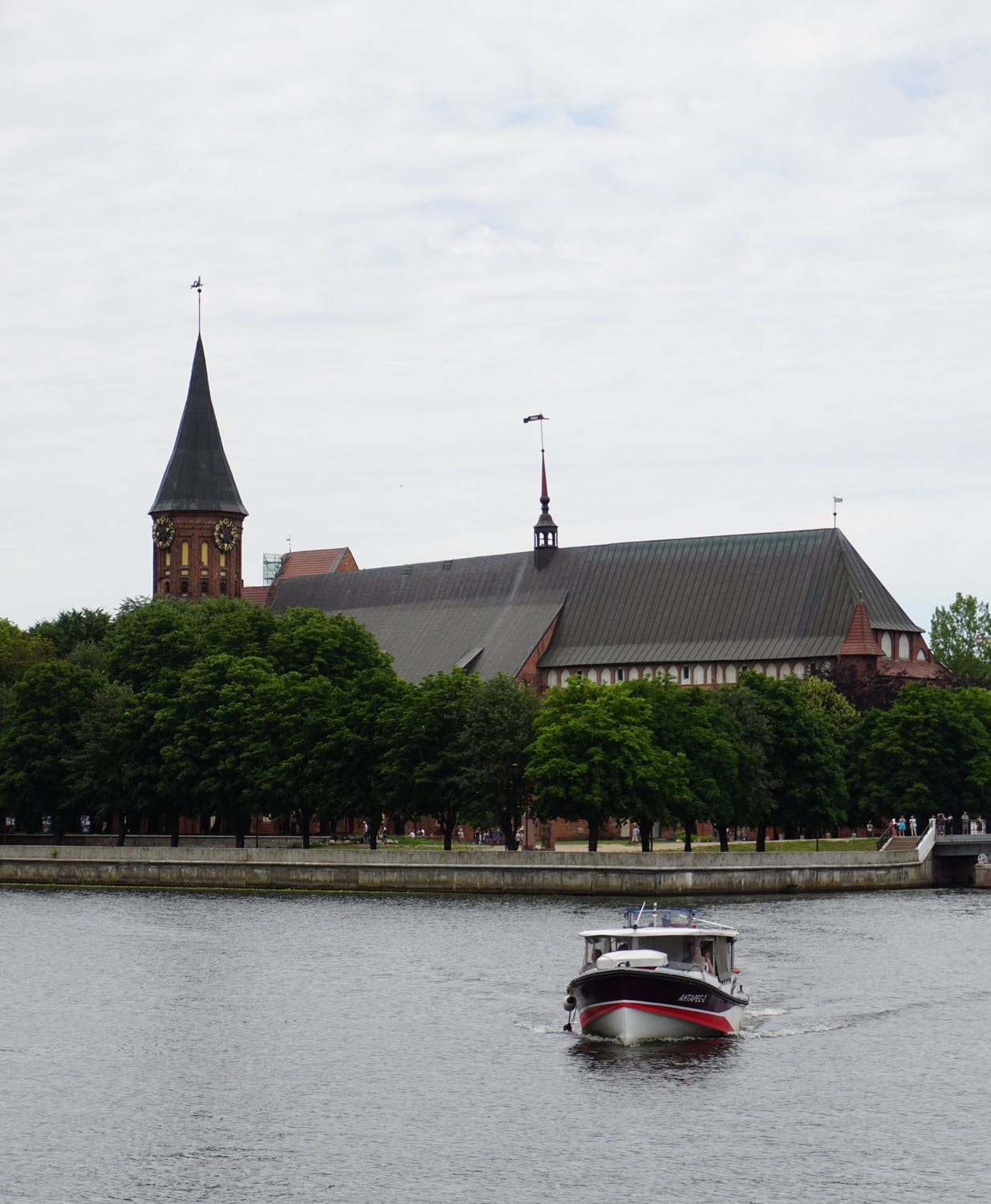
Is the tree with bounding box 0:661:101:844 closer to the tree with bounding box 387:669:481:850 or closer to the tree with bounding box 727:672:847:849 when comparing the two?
the tree with bounding box 387:669:481:850

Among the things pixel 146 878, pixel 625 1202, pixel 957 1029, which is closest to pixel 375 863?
pixel 146 878

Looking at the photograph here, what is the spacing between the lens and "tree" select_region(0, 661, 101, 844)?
128750mm

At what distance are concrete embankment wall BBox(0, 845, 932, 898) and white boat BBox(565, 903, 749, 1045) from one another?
38.2m

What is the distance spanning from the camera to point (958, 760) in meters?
120

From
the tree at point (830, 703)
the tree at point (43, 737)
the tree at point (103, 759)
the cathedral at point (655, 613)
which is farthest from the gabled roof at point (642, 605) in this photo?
the tree at point (103, 759)

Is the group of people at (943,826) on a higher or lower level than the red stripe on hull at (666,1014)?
higher

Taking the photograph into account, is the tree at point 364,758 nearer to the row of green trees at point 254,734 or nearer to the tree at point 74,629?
the row of green trees at point 254,734

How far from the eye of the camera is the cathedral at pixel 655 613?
16288cm

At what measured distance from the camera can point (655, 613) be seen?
571 feet

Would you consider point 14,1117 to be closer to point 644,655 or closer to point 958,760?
point 958,760

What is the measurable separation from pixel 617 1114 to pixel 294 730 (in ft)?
238

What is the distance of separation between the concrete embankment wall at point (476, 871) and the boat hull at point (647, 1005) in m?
39.4

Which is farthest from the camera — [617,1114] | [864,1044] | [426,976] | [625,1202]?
[426,976]

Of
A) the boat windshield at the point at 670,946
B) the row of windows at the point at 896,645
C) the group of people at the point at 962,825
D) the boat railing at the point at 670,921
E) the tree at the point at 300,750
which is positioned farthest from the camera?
the row of windows at the point at 896,645
